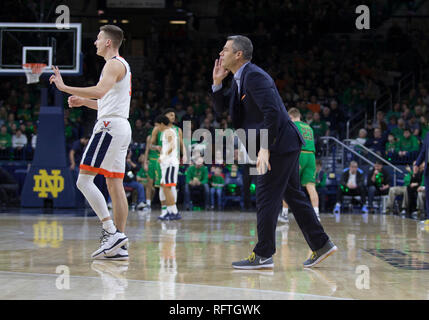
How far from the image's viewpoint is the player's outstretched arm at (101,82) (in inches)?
212

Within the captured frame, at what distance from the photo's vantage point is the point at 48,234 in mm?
7914

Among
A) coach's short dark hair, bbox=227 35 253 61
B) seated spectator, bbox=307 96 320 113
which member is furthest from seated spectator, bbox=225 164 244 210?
coach's short dark hair, bbox=227 35 253 61

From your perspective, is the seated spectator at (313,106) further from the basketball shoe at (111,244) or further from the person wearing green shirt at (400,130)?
the basketball shoe at (111,244)

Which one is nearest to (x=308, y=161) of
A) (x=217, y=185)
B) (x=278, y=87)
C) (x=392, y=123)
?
(x=217, y=185)

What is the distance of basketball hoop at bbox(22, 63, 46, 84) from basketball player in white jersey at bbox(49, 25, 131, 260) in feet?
24.3

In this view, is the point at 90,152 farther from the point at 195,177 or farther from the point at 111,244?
the point at 195,177

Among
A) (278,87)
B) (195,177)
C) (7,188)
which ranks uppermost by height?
(278,87)

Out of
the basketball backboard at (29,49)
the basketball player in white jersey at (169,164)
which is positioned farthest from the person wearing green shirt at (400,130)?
the basketball backboard at (29,49)

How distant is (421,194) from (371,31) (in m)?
11.5

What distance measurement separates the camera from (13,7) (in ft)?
74.0

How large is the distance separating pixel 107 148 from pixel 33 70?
7827 millimetres

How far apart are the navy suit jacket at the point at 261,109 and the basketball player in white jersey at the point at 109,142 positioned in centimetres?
108

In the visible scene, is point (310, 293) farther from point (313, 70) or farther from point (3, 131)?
point (313, 70)

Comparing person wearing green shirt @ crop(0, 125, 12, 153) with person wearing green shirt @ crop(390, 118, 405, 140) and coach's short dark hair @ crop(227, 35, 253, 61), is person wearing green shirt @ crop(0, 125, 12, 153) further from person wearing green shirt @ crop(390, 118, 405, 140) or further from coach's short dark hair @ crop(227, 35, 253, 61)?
coach's short dark hair @ crop(227, 35, 253, 61)
